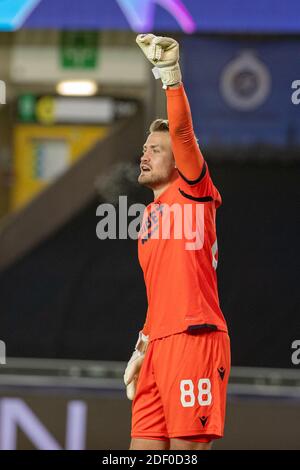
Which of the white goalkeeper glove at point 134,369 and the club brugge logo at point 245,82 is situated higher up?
the club brugge logo at point 245,82

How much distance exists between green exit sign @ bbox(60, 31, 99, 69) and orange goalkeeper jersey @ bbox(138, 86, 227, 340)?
3389 mm

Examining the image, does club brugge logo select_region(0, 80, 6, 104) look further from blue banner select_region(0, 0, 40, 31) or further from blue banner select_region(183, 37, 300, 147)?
blue banner select_region(183, 37, 300, 147)

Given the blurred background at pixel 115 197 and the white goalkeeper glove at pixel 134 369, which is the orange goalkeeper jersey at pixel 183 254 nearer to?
the white goalkeeper glove at pixel 134 369

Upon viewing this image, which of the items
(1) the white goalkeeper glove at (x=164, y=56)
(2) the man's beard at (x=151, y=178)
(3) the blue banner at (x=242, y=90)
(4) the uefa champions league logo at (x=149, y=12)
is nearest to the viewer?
(1) the white goalkeeper glove at (x=164, y=56)

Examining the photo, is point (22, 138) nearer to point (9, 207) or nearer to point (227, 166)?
point (9, 207)

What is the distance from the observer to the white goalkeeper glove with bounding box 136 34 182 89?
13.8 feet

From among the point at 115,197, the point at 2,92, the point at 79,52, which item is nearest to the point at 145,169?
the point at 115,197

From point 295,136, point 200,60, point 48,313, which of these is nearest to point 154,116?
point 200,60

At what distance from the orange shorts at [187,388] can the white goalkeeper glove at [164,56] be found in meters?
1.00

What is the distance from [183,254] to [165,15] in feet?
9.82

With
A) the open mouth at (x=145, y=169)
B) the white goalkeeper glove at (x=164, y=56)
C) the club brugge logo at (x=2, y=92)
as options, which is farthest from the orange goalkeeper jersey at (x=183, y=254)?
the club brugge logo at (x=2, y=92)

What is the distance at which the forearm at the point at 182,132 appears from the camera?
4.23 m

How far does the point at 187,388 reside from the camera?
14.3 feet

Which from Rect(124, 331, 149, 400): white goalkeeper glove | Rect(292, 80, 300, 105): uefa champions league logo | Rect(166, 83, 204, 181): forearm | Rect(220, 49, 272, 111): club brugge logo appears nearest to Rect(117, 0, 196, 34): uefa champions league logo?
Rect(220, 49, 272, 111): club brugge logo
